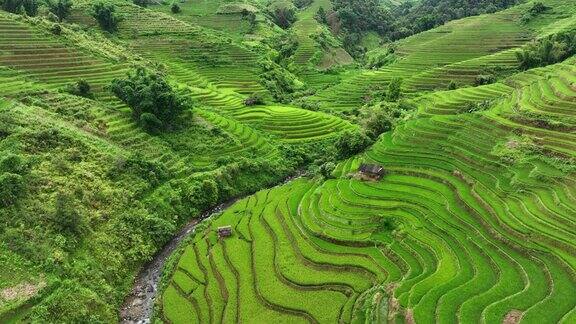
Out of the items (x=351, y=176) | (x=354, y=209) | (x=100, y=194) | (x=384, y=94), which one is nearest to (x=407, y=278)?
(x=354, y=209)

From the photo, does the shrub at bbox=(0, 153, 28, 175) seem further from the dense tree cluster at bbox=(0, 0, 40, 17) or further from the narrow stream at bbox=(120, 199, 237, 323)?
the dense tree cluster at bbox=(0, 0, 40, 17)

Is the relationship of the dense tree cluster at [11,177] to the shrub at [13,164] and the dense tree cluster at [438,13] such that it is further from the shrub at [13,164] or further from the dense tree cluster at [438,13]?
the dense tree cluster at [438,13]

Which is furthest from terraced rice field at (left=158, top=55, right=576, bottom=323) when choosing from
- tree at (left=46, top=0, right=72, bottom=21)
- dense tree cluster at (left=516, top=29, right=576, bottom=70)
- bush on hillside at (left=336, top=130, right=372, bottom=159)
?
tree at (left=46, top=0, right=72, bottom=21)

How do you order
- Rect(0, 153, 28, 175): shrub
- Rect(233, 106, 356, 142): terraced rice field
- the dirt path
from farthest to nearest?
Rect(233, 106, 356, 142): terraced rice field, Rect(0, 153, 28, 175): shrub, the dirt path

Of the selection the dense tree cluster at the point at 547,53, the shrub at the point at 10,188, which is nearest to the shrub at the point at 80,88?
the shrub at the point at 10,188

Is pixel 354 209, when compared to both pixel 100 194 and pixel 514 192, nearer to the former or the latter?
pixel 514 192

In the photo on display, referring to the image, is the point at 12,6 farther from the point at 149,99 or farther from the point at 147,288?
the point at 147,288
